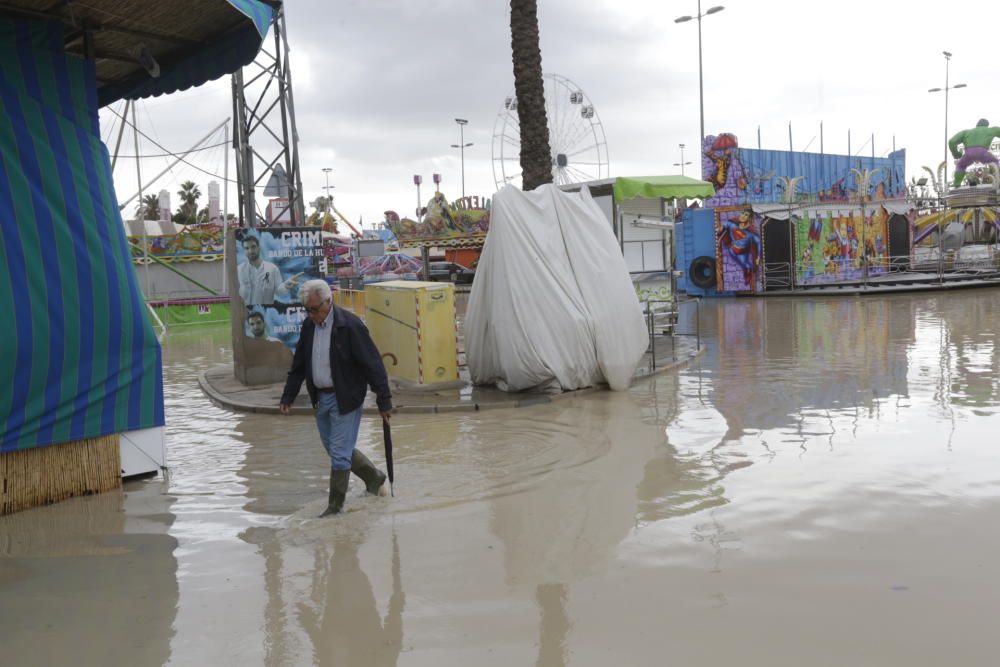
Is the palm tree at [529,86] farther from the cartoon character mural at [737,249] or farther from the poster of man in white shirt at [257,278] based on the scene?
the cartoon character mural at [737,249]

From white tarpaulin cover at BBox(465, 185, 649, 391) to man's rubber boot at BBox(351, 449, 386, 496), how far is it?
14.8 ft

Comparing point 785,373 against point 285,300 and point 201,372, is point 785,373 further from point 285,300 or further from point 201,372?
point 201,372

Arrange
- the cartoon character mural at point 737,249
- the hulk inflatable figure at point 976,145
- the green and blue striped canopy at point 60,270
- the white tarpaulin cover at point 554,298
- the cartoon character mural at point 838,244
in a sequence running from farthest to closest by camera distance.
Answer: the hulk inflatable figure at point 976,145
the cartoon character mural at point 838,244
the cartoon character mural at point 737,249
the white tarpaulin cover at point 554,298
the green and blue striped canopy at point 60,270

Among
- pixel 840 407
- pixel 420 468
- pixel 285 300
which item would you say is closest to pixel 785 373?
pixel 840 407

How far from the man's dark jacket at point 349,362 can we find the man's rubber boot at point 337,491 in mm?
463

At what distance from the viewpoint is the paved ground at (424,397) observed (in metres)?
10.5

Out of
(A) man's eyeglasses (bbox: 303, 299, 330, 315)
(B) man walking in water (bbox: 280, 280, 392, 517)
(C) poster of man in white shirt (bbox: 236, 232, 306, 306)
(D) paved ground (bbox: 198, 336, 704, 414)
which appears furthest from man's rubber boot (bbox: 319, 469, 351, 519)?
(C) poster of man in white shirt (bbox: 236, 232, 306, 306)

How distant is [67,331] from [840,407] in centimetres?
765

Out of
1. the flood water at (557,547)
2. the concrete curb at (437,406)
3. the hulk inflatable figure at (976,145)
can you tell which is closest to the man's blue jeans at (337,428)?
the flood water at (557,547)

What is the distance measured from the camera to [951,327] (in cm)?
1677

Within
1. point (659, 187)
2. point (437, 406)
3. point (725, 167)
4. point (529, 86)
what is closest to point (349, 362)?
point (437, 406)

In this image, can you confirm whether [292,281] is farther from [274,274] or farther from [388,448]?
[388,448]

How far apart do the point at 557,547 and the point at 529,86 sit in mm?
9750

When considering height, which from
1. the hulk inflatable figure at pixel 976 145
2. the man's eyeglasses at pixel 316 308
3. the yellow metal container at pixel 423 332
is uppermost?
the hulk inflatable figure at pixel 976 145
